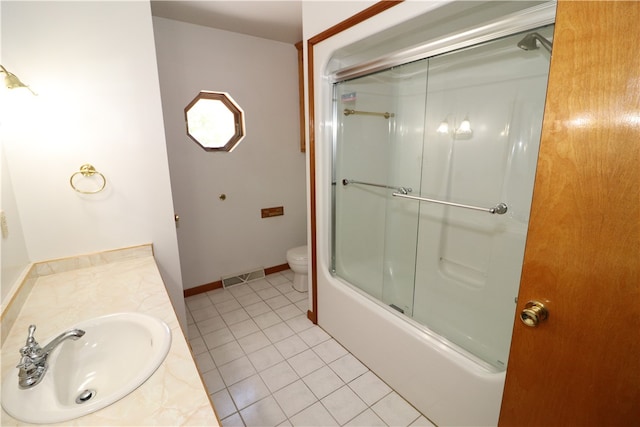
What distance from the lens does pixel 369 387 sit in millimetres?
1745

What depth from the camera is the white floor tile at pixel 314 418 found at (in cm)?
152

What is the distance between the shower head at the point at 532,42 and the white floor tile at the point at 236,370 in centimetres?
236

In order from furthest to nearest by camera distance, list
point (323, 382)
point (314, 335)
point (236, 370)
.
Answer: point (314, 335)
point (236, 370)
point (323, 382)

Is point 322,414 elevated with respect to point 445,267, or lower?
lower

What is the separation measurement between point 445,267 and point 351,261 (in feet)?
2.29

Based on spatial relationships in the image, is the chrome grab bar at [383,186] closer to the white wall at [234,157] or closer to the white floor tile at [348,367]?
the white wall at [234,157]

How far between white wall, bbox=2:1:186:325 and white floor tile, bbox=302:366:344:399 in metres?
1.32

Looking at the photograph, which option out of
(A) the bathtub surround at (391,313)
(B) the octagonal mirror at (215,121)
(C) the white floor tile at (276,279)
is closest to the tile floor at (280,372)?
(A) the bathtub surround at (391,313)

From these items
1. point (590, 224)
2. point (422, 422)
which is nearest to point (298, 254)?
point (422, 422)

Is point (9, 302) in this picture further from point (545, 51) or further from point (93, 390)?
point (545, 51)

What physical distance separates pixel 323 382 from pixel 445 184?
61.0 inches

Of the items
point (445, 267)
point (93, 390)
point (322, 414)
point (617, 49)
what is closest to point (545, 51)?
point (617, 49)

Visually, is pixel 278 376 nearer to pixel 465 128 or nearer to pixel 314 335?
pixel 314 335

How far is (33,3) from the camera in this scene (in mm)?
1361
